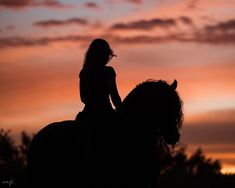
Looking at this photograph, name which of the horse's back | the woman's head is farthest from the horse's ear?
the horse's back

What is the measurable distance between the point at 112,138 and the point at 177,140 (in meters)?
1.25

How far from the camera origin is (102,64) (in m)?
13.1

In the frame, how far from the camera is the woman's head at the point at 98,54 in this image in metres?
12.9

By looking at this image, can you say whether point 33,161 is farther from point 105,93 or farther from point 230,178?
point 230,178

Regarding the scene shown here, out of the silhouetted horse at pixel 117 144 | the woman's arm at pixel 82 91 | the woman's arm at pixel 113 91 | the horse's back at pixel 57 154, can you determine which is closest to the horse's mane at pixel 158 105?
the silhouetted horse at pixel 117 144

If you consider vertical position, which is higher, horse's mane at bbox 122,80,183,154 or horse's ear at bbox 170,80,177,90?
horse's ear at bbox 170,80,177,90

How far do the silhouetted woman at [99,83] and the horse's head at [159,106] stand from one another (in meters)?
0.32

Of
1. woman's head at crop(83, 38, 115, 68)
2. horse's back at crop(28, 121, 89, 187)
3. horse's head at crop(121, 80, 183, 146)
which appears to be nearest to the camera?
horse's back at crop(28, 121, 89, 187)

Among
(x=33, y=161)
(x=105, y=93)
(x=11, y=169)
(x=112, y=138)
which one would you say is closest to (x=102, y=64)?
(x=105, y=93)

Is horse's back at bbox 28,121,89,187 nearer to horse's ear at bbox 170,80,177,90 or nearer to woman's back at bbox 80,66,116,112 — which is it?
woman's back at bbox 80,66,116,112

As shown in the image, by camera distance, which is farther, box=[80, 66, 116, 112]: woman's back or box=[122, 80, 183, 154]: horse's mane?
box=[122, 80, 183, 154]: horse's mane

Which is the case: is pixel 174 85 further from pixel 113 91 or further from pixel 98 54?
pixel 98 54

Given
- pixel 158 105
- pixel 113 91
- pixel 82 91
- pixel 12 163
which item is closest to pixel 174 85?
pixel 158 105

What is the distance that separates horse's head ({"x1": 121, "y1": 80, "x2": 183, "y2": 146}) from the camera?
43.2ft
